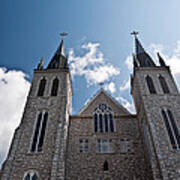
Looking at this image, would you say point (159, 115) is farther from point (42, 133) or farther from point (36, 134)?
point (36, 134)

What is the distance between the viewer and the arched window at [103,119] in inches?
888

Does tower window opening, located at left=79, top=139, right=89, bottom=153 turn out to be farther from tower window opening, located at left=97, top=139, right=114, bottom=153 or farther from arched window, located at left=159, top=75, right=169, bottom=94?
arched window, located at left=159, top=75, right=169, bottom=94

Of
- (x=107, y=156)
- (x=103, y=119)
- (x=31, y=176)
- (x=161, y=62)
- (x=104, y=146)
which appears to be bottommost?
(x=31, y=176)

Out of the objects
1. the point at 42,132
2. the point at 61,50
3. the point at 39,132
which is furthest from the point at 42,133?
the point at 61,50

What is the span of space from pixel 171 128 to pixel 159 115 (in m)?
1.65

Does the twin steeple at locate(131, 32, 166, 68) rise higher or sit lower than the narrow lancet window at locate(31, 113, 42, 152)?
higher

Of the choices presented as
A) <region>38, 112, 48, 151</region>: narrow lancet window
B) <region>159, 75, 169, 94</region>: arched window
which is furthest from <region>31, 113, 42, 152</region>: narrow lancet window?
<region>159, 75, 169, 94</region>: arched window

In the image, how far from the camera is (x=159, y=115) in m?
20.3

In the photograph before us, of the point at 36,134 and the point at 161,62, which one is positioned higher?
the point at 161,62

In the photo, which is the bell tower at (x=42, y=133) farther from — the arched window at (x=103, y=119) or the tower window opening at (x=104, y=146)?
the arched window at (x=103, y=119)

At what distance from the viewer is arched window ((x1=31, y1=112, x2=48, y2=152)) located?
62.0 ft

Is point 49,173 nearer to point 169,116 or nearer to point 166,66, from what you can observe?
point 169,116

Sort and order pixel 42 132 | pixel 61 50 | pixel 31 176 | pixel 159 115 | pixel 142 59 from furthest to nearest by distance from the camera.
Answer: pixel 61 50 → pixel 142 59 → pixel 159 115 → pixel 42 132 → pixel 31 176

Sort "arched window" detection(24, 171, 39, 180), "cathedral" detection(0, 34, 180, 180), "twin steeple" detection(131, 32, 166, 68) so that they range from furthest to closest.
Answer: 1. "twin steeple" detection(131, 32, 166, 68)
2. "cathedral" detection(0, 34, 180, 180)
3. "arched window" detection(24, 171, 39, 180)
